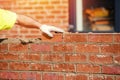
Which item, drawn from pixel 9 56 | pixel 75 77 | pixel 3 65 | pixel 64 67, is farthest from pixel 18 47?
pixel 75 77

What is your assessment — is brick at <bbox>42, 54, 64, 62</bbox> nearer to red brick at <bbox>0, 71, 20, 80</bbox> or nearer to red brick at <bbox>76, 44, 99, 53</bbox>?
red brick at <bbox>76, 44, 99, 53</bbox>

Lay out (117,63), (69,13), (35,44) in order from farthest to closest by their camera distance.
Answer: (69,13), (35,44), (117,63)

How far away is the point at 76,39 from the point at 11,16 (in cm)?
63

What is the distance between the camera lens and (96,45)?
94.8 inches

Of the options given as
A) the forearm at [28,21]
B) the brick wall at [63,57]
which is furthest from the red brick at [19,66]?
the forearm at [28,21]

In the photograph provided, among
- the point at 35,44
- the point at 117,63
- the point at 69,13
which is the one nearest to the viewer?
the point at 117,63

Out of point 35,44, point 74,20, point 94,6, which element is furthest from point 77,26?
point 35,44

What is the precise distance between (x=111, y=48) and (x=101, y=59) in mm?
130

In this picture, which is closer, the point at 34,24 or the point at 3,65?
the point at 34,24

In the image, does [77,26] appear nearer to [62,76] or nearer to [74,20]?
[74,20]

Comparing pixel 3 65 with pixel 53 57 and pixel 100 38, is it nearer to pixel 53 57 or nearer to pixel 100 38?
pixel 53 57

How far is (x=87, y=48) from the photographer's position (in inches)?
95.7

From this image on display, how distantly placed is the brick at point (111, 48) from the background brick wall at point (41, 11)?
264cm

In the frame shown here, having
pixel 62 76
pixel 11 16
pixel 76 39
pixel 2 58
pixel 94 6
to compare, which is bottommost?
pixel 62 76
